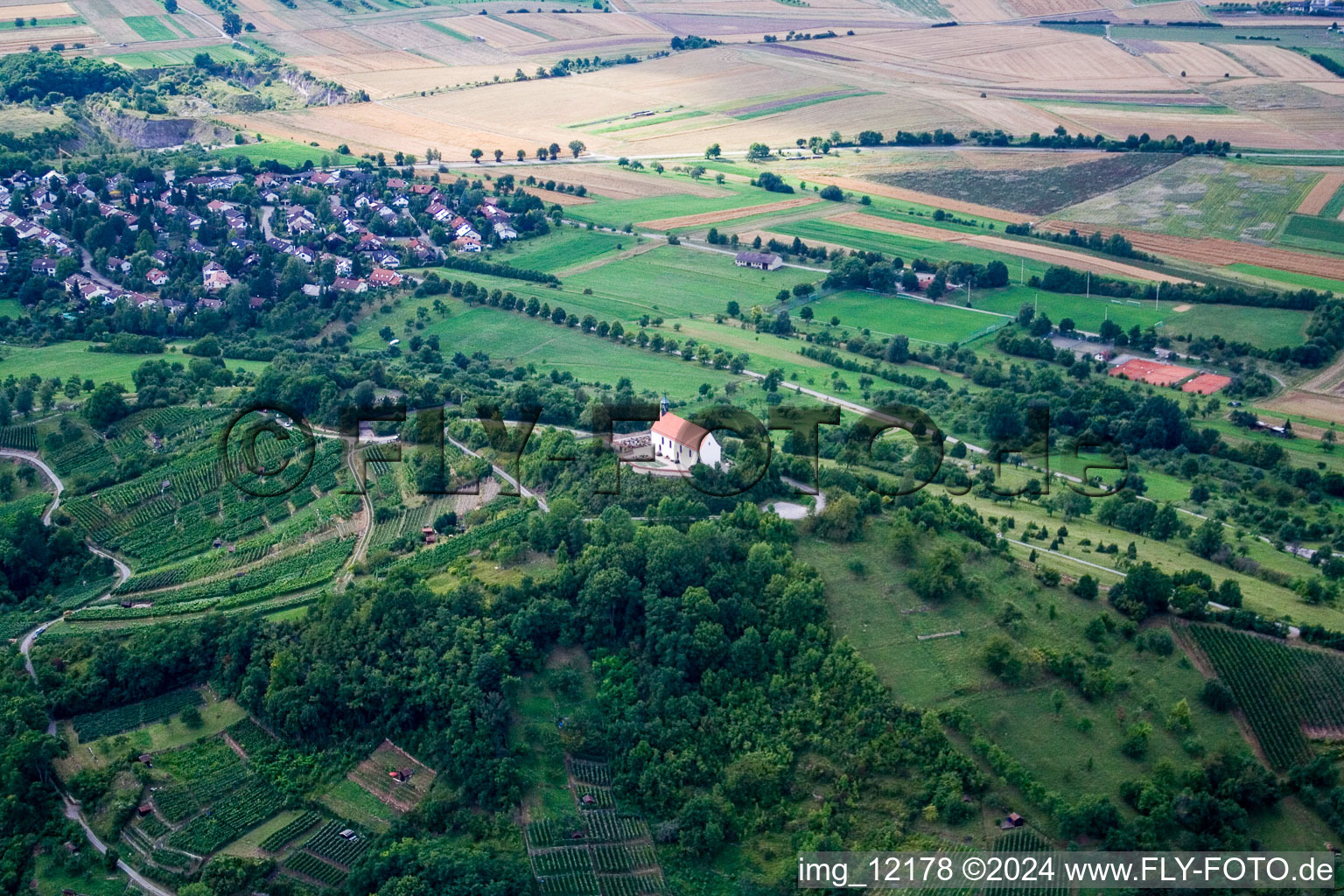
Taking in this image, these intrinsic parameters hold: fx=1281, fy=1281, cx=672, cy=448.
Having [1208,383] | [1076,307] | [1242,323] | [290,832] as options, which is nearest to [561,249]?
[1076,307]

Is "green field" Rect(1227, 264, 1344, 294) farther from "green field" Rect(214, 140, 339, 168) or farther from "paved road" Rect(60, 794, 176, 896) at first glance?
"paved road" Rect(60, 794, 176, 896)

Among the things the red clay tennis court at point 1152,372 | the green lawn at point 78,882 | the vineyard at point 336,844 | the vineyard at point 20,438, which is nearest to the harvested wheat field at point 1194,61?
the red clay tennis court at point 1152,372

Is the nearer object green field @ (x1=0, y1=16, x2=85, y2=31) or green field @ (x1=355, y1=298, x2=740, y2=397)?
green field @ (x1=355, y1=298, x2=740, y2=397)

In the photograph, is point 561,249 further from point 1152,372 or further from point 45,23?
point 45,23

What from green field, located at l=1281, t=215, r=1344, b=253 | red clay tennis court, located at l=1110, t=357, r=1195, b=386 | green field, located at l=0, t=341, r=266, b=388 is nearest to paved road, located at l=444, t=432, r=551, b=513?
green field, located at l=0, t=341, r=266, b=388

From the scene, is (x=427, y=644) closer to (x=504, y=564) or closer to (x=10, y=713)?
(x=504, y=564)
